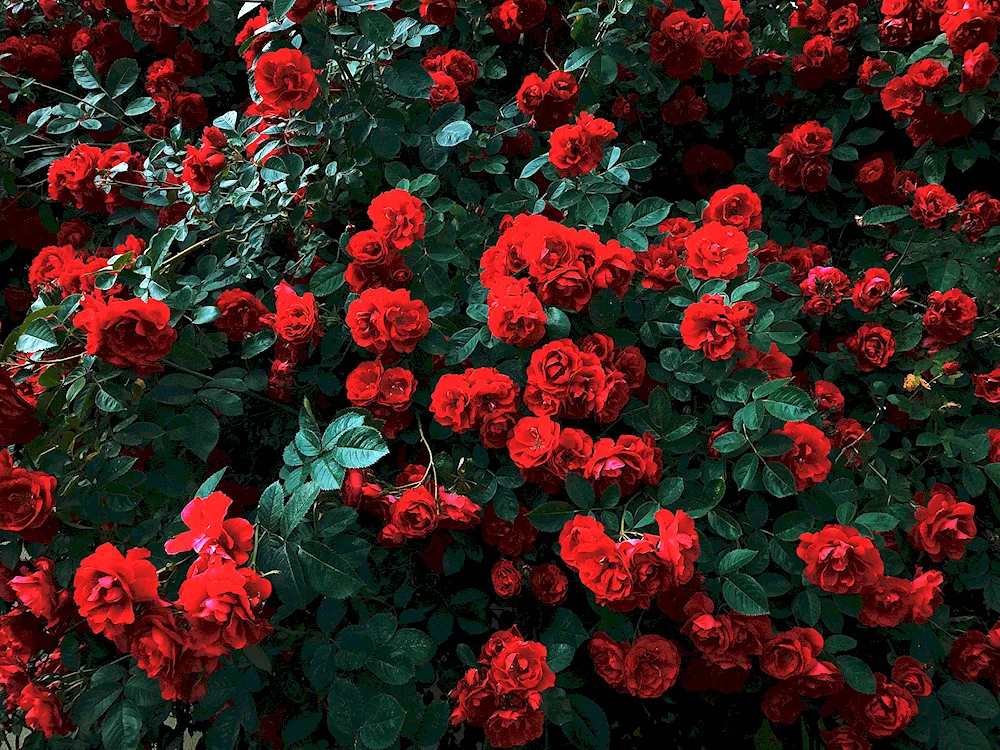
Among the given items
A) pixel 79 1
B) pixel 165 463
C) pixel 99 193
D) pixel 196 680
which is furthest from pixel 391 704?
pixel 79 1

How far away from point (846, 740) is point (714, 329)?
2.49ft

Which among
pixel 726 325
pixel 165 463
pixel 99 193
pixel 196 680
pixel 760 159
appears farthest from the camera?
pixel 760 159

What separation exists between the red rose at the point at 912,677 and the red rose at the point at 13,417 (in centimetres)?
152

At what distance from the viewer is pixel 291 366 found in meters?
1.45

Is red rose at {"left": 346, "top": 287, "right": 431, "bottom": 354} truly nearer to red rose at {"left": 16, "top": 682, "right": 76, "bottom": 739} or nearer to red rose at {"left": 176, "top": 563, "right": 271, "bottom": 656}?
red rose at {"left": 176, "top": 563, "right": 271, "bottom": 656}

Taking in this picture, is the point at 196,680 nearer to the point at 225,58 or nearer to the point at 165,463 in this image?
the point at 165,463

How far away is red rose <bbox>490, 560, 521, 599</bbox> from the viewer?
1310mm

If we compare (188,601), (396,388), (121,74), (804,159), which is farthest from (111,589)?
(804,159)

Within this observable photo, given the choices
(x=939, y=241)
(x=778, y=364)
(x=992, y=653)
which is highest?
(x=778, y=364)

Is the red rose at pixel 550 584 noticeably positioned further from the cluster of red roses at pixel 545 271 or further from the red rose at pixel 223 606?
the red rose at pixel 223 606

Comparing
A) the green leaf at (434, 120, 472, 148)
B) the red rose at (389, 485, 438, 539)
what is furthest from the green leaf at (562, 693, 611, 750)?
the green leaf at (434, 120, 472, 148)

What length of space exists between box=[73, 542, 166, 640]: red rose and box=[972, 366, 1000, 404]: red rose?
5.49 ft

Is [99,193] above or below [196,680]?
above

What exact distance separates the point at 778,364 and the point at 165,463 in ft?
3.82
